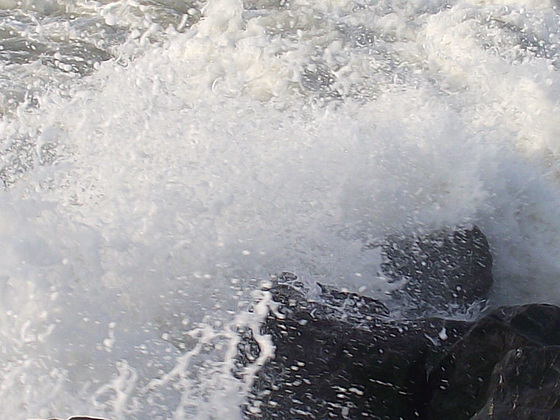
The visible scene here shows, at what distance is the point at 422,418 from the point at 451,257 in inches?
41.7

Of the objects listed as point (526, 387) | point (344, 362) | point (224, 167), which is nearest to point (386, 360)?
point (344, 362)

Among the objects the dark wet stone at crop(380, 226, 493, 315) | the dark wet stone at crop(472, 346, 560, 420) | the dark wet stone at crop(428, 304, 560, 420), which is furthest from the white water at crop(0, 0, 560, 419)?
the dark wet stone at crop(472, 346, 560, 420)

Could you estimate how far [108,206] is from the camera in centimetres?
383

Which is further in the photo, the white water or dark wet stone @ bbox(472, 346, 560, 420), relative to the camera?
the white water

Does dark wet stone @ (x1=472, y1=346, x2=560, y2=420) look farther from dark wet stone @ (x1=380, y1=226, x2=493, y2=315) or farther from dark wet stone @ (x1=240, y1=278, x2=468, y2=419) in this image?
dark wet stone @ (x1=380, y1=226, x2=493, y2=315)

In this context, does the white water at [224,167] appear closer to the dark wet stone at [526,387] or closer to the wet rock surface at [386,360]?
the wet rock surface at [386,360]

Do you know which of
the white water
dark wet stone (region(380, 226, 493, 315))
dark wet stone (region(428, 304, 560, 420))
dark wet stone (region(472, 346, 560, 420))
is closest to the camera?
dark wet stone (region(472, 346, 560, 420))

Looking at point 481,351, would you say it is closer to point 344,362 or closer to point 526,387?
point 526,387

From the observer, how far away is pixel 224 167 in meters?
4.07

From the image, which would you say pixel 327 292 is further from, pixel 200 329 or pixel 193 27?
pixel 193 27

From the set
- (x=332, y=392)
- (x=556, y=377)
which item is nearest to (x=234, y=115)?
(x=332, y=392)

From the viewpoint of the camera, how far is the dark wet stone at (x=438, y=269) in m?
3.38

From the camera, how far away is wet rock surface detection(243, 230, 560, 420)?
2.64 metres

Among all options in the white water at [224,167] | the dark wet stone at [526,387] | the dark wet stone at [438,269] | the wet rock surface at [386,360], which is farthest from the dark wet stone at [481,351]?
the white water at [224,167]
